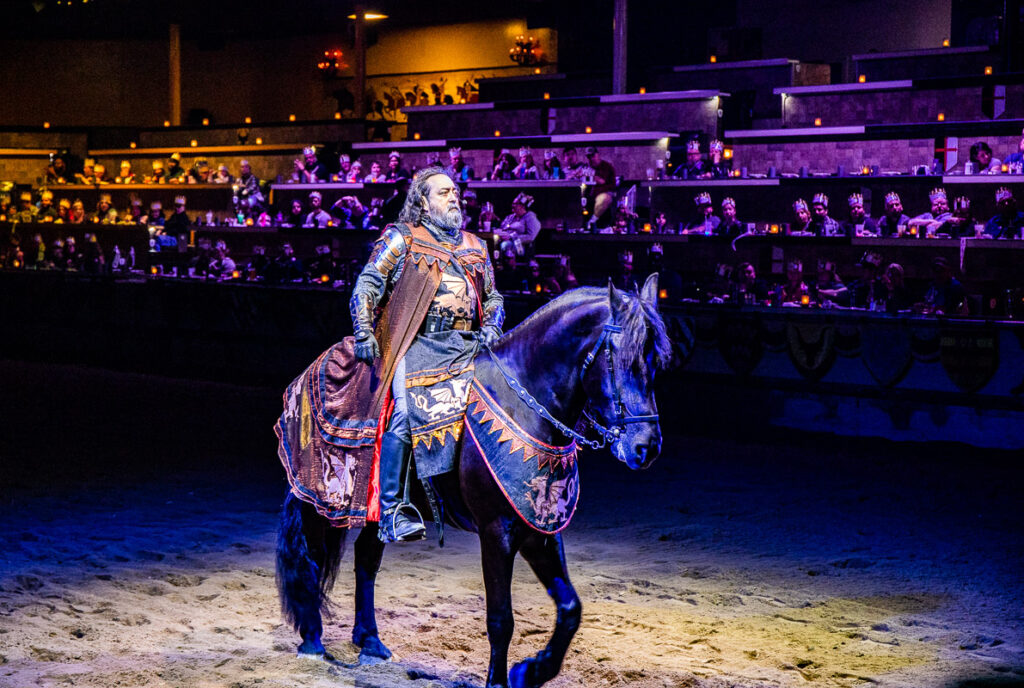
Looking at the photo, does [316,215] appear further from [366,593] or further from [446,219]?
[446,219]

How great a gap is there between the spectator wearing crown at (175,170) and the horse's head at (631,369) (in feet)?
61.7

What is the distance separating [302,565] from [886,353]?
729cm

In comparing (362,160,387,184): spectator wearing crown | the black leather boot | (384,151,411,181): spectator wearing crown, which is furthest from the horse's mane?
(362,160,387,184): spectator wearing crown

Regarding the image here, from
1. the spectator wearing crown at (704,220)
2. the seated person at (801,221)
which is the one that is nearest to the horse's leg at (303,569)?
the seated person at (801,221)

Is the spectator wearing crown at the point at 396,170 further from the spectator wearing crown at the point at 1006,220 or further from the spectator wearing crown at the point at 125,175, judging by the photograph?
the spectator wearing crown at the point at 1006,220

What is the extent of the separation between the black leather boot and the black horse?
0.62 feet

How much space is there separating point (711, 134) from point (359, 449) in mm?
11297

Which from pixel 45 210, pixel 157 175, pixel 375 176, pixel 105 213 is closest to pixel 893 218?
pixel 375 176

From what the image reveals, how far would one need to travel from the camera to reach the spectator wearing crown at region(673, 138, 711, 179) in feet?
48.3

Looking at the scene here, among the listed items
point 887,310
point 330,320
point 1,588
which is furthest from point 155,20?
point 1,588

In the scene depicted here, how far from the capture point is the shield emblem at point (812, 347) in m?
11.7

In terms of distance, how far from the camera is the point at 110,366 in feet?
56.7

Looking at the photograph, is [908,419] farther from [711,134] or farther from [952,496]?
[711,134]

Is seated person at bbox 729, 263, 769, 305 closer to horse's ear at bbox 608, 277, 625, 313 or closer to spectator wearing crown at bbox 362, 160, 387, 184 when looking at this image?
spectator wearing crown at bbox 362, 160, 387, 184
